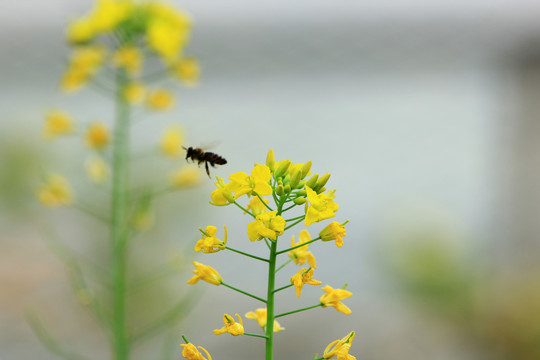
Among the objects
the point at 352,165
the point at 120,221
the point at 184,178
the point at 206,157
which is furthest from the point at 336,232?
the point at 352,165

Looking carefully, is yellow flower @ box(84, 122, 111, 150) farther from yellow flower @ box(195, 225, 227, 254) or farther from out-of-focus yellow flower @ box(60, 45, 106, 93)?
yellow flower @ box(195, 225, 227, 254)

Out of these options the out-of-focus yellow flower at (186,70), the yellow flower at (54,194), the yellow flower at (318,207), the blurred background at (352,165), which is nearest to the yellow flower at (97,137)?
the yellow flower at (54,194)

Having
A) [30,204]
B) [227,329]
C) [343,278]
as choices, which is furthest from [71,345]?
[227,329]

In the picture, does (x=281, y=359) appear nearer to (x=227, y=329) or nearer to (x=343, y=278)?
(x=343, y=278)

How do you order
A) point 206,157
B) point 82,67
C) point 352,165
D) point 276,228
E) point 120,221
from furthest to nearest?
1. point 352,165
2. point 82,67
3. point 120,221
4. point 206,157
5. point 276,228

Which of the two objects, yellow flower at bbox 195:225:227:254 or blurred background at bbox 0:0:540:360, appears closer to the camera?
yellow flower at bbox 195:225:227:254

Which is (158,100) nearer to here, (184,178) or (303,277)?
(184,178)

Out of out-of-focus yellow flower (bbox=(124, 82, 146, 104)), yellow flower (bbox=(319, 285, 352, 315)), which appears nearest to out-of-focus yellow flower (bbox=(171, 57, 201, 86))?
out-of-focus yellow flower (bbox=(124, 82, 146, 104))
